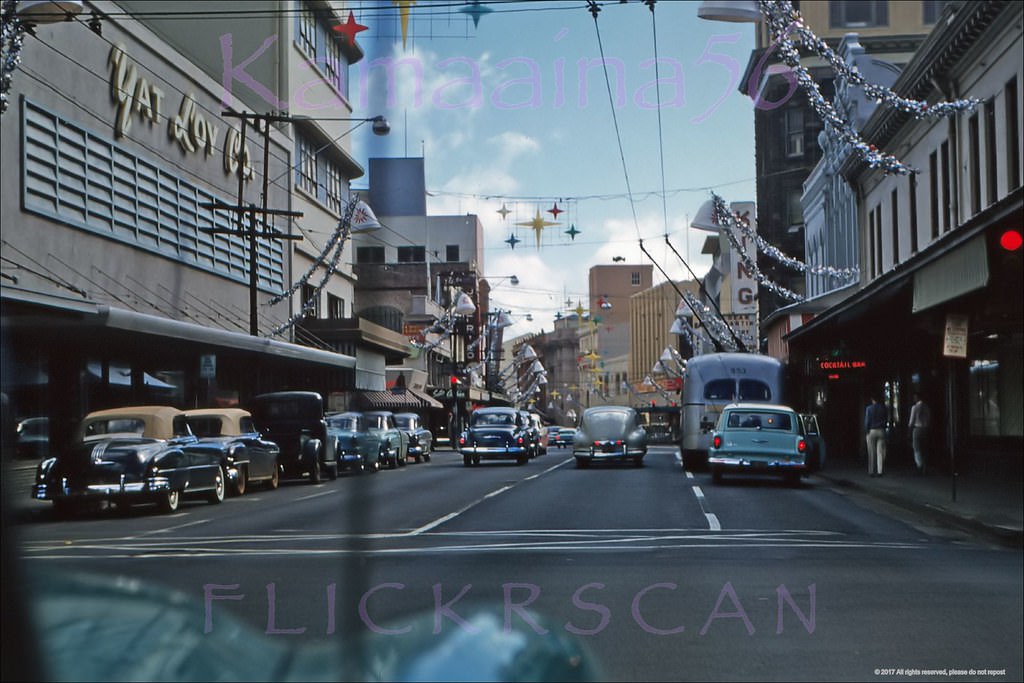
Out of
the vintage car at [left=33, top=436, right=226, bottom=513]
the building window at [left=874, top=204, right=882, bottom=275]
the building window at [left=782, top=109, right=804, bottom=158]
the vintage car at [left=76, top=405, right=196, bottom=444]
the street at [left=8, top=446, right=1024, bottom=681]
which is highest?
the building window at [left=782, top=109, right=804, bottom=158]

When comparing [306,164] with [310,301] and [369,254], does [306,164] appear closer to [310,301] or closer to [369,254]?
[369,254]

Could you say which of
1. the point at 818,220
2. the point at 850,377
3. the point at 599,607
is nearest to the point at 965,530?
the point at 599,607

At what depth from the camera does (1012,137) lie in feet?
81.1

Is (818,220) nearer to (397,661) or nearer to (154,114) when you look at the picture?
(154,114)

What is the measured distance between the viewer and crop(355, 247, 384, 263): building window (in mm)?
1671

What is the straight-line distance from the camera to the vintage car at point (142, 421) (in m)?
2.71

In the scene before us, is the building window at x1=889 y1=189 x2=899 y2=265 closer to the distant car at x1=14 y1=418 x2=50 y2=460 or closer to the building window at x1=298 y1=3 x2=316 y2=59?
the building window at x1=298 y1=3 x2=316 y2=59

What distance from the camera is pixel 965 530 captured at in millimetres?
15984

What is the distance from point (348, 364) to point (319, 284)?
886mm

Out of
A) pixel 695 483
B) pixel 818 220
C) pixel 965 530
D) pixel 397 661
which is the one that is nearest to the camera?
pixel 397 661

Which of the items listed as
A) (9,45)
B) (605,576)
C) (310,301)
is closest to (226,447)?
(310,301)

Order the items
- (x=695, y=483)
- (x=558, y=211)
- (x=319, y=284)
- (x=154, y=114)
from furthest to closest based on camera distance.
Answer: (x=695, y=483), (x=154, y=114), (x=319, y=284), (x=558, y=211)

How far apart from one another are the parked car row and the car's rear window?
2081 cm

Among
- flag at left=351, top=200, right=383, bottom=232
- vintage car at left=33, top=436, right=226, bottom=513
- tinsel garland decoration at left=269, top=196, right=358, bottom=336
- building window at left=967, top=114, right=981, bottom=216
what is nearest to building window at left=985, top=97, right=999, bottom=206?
building window at left=967, top=114, right=981, bottom=216
